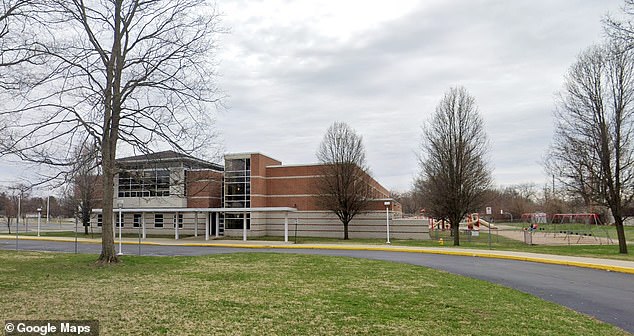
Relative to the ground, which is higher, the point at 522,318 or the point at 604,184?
the point at 604,184

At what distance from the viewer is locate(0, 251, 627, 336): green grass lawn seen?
7.14 meters

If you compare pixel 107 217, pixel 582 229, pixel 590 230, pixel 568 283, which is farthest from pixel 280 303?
pixel 582 229

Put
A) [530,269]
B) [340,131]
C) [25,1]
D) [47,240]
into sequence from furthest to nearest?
[340,131], [47,240], [530,269], [25,1]

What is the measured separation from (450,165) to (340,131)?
40.2 feet

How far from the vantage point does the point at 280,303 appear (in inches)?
354

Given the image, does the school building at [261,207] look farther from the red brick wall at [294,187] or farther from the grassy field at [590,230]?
the grassy field at [590,230]

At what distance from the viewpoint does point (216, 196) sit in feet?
144

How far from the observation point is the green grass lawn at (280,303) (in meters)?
7.14

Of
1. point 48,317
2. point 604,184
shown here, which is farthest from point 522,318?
point 604,184

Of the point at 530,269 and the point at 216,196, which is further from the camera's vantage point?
the point at 216,196

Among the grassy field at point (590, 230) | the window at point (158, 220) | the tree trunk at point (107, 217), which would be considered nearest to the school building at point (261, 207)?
the window at point (158, 220)

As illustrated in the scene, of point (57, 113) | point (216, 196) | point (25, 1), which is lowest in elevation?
point (216, 196)

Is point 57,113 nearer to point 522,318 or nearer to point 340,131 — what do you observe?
point 522,318

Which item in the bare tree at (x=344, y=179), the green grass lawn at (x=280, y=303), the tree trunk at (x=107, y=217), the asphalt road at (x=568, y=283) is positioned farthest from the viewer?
the bare tree at (x=344, y=179)
